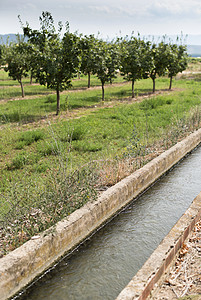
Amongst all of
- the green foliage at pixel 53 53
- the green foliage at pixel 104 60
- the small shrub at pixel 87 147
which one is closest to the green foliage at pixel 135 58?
the green foliage at pixel 104 60

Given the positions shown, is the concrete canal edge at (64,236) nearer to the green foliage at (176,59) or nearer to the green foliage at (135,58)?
the green foliage at (135,58)

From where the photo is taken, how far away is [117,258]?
4500mm

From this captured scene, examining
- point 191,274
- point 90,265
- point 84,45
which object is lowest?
point 90,265

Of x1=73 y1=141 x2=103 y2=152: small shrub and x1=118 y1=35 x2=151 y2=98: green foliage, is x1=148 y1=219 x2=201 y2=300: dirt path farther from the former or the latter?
x1=118 y1=35 x2=151 y2=98: green foliage

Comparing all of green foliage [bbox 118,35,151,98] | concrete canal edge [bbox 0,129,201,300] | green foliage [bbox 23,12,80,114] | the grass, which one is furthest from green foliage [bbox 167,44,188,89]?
concrete canal edge [bbox 0,129,201,300]

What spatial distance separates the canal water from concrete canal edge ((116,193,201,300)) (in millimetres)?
614

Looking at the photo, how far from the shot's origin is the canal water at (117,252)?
12.8 feet

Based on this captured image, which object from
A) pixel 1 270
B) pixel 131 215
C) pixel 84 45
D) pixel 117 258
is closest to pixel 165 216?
pixel 131 215

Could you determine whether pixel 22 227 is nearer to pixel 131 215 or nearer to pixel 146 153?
pixel 131 215

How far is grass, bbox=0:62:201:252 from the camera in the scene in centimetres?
479

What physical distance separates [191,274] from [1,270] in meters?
2.02

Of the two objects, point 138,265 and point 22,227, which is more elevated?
point 22,227

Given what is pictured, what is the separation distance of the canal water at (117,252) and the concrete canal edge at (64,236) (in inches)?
5.2

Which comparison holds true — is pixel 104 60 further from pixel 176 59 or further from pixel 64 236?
pixel 64 236
